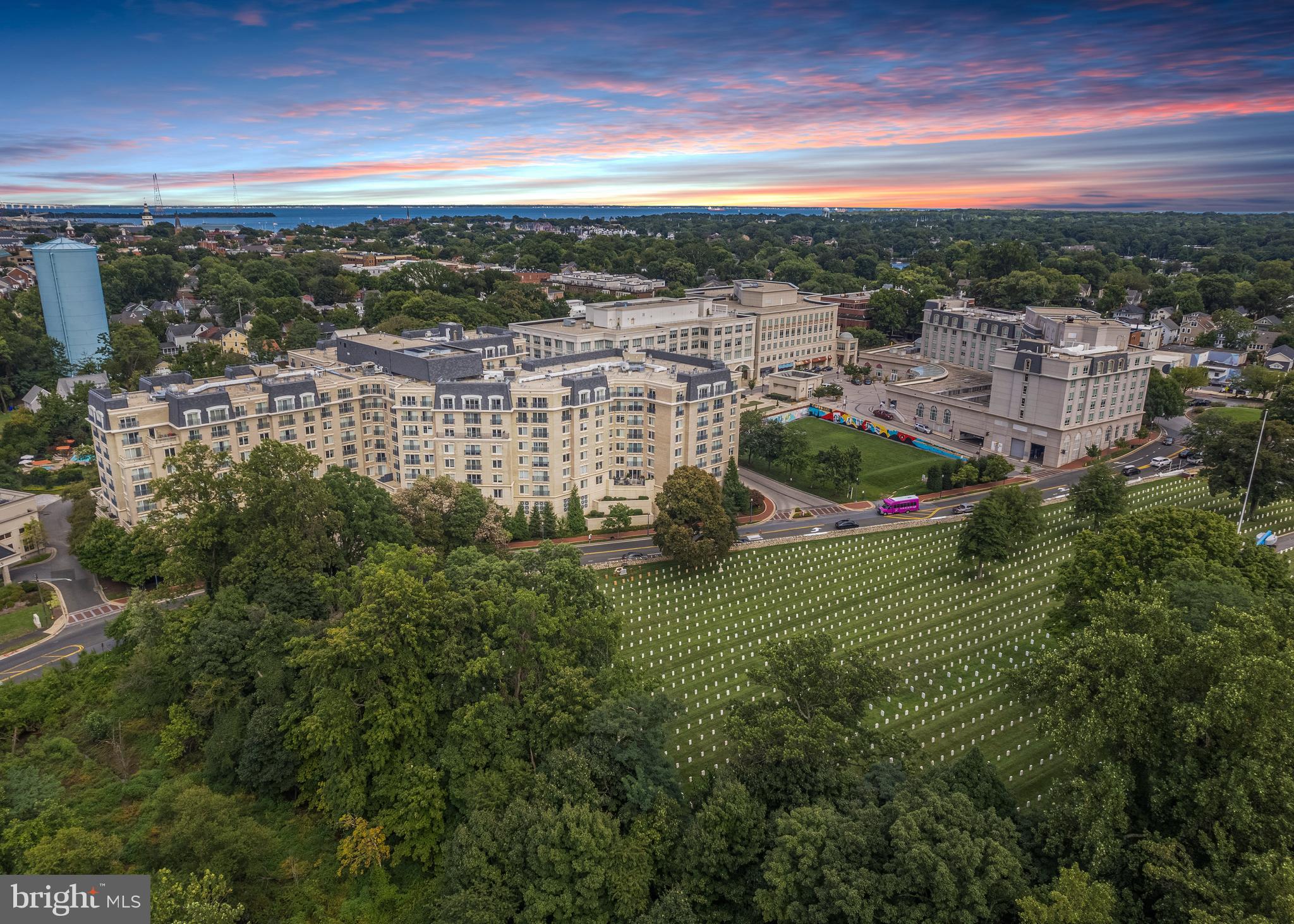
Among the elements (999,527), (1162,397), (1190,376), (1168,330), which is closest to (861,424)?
(1162,397)

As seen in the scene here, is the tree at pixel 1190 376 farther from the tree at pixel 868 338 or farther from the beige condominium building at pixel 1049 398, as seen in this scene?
the tree at pixel 868 338

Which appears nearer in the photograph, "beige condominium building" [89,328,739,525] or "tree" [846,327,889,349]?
"beige condominium building" [89,328,739,525]

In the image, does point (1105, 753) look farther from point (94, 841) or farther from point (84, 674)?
point (84, 674)

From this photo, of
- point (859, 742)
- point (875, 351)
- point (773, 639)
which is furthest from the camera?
point (875, 351)

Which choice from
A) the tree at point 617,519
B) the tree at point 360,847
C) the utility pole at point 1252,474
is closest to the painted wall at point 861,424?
the utility pole at point 1252,474

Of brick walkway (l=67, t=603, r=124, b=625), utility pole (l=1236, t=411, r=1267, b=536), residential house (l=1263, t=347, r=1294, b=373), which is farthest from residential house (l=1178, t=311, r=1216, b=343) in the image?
brick walkway (l=67, t=603, r=124, b=625)

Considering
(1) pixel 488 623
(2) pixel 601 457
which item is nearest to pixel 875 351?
(2) pixel 601 457

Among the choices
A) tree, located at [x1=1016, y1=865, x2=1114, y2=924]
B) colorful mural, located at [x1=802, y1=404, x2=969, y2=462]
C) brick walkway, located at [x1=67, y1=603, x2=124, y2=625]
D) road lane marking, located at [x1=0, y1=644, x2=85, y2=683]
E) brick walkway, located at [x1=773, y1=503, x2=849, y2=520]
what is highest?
tree, located at [x1=1016, y1=865, x2=1114, y2=924]

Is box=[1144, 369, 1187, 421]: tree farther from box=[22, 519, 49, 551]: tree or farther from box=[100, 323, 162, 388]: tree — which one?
box=[100, 323, 162, 388]: tree
